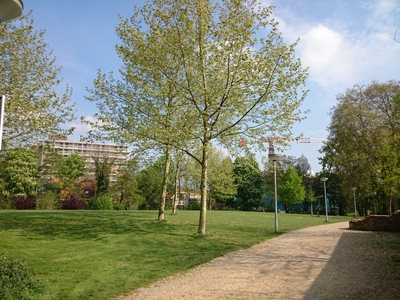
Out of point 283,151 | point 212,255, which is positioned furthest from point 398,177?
point 212,255

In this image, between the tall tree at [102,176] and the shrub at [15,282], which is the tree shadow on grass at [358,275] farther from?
the tall tree at [102,176]

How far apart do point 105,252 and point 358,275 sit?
7.48 metres

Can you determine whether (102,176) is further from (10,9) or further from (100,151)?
(10,9)

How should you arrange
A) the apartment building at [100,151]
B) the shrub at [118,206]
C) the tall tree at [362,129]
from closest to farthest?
the apartment building at [100,151] < the tall tree at [362,129] < the shrub at [118,206]

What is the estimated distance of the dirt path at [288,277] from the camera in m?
6.36

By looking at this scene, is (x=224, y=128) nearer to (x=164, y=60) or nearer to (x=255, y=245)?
(x=164, y=60)

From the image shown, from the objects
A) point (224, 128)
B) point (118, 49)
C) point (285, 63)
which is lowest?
point (224, 128)

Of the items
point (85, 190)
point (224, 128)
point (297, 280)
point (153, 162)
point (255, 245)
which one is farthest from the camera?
point (85, 190)

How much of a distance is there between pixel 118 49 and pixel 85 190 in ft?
153

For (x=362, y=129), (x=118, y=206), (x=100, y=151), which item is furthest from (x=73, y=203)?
(x=362, y=129)

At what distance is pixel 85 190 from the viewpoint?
57500 mm

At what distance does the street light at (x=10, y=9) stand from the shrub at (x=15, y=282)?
4.35 meters

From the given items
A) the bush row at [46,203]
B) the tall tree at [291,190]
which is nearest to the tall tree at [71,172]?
the bush row at [46,203]

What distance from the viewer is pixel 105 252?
10375 mm
